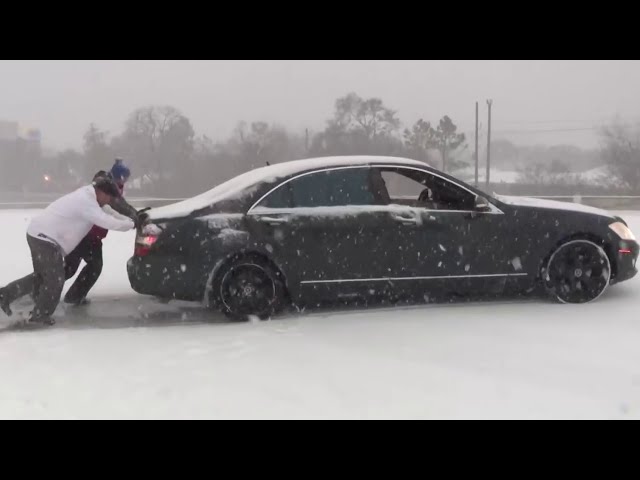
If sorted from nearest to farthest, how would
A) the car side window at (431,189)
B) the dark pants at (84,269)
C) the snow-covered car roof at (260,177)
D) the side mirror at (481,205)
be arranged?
the snow-covered car roof at (260,177)
the side mirror at (481,205)
the car side window at (431,189)
the dark pants at (84,269)

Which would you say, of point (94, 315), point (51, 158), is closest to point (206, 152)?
point (51, 158)

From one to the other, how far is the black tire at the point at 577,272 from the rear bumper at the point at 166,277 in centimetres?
329

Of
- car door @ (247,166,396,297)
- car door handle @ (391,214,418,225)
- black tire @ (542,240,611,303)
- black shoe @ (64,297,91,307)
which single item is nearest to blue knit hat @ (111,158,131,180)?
black shoe @ (64,297,91,307)

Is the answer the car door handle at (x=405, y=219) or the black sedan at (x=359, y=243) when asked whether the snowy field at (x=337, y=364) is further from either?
the car door handle at (x=405, y=219)

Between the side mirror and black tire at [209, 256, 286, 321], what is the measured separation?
6.60 ft

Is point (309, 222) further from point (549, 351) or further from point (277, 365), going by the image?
point (549, 351)

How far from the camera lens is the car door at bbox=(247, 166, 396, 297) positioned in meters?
5.71

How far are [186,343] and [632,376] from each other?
125 inches

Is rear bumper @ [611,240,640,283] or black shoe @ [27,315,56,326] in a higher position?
rear bumper @ [611,240,640,283]

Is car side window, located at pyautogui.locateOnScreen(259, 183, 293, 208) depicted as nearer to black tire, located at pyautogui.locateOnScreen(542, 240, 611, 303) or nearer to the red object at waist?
the red object at waist

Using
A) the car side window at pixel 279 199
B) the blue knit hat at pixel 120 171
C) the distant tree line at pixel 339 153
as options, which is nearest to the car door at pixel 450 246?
the car side window at pixel 279 199

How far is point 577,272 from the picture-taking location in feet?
20.0

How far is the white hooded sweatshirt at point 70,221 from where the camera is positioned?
5.75 meters

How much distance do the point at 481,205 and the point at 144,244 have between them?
3.09m
